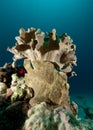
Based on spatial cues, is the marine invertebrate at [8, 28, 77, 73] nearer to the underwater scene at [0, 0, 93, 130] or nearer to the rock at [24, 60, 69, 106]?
the underwater scene at [0, 0, 93, 130]

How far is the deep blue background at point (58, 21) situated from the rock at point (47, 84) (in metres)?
84.6

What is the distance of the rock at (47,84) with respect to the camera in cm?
389

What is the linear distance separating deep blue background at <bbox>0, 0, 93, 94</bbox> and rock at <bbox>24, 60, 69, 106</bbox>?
84.6m

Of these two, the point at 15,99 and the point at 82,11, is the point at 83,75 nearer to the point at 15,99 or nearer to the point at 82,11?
the point at 82,11

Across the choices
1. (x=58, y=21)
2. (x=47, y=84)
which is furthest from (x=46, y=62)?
(x=58, y=21)

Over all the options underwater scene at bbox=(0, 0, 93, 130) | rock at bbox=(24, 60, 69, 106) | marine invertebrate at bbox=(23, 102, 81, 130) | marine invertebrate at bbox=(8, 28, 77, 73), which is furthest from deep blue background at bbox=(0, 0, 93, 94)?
marine invertebrate at bbox=(23, 102, 81, 130)

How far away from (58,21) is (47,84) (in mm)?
130514

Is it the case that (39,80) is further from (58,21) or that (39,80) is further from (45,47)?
(58,21)

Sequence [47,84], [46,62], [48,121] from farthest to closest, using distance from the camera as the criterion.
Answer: [46,62]
[47,84]
[48,121]

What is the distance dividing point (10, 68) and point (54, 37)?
4.87 feet

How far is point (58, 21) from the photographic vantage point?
131875 mm

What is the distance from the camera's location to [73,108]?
14.1 ft

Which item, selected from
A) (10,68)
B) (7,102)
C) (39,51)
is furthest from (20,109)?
(10,68)

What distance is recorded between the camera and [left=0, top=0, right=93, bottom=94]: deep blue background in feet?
338
